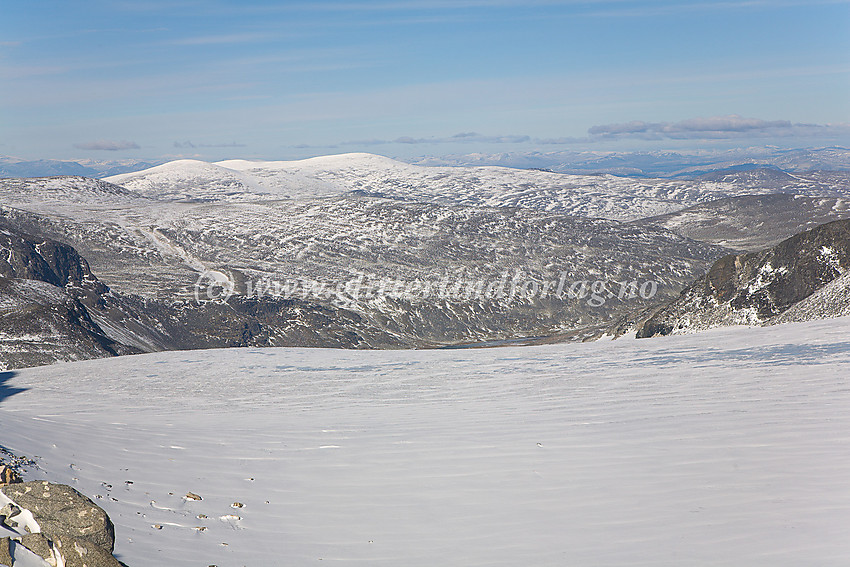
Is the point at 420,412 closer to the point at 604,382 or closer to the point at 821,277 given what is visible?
the point at 604,382

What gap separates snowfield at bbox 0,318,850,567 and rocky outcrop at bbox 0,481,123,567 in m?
0.52

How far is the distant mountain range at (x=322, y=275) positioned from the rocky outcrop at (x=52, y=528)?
39.4 m

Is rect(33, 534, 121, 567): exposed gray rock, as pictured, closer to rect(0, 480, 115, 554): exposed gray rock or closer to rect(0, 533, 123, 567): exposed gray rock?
rect(0, 533, 123, 567): exposed gray rock

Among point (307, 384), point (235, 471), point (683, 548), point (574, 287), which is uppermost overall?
point (683, 548)

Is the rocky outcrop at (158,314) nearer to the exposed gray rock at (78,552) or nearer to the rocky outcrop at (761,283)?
the rocky outcrop at (761,283)

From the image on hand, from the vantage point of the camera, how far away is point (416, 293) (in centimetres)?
11400

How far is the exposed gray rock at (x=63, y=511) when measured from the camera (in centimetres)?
637

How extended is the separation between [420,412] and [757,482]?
25.9 feet

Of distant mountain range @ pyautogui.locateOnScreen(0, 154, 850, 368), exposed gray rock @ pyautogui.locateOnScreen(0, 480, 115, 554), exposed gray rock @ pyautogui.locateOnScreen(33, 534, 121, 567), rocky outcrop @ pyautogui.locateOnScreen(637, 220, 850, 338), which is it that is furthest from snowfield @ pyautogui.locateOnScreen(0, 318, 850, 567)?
distant mountain range @ pyautogui.locateOnScreen(0, 154, 850, 368)

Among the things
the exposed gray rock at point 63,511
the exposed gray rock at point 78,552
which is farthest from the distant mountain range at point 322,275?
the exposed gray rock at point 78,552

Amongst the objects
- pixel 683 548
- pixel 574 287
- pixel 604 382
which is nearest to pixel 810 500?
pixel 683 548

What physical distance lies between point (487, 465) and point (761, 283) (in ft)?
124

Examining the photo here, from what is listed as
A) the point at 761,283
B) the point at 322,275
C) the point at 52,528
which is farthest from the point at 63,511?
the point at 322,275

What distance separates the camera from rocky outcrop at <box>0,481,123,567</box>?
5.82 meters
